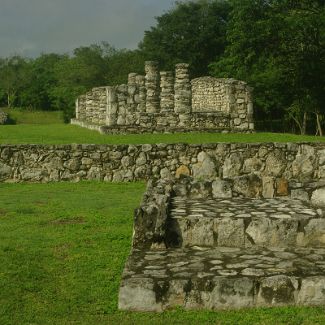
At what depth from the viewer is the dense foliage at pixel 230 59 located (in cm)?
2345

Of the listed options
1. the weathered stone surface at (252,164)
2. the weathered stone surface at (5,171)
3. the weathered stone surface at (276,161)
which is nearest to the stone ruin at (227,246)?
the weathered stone surface at (252,164)

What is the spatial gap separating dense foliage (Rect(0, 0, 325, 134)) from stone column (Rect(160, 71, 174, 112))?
123 inches

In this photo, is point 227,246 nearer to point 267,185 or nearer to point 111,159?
point 267,185

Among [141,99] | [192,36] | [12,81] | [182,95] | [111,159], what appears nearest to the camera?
[111,159]

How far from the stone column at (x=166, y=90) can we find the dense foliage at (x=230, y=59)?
312cm

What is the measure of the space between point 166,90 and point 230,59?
9.99 m

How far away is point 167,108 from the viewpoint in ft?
74.0

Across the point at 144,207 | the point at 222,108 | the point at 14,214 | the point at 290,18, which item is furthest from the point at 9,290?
the point at 222,108

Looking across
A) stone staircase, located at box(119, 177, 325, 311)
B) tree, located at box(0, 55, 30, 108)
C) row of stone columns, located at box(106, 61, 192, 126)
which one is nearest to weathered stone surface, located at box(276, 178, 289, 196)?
stone staircase, located at box(119, 177, 325, 311)

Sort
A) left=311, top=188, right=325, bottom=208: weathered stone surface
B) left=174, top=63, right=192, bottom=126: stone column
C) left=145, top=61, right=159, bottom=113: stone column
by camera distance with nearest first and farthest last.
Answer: left=311, top=188, right=325, bottom=208: weathered stone surface
left=174, top=63, right=192, bottom=126: stone column
left=145, top=61, right=159, bottom=113: stone column

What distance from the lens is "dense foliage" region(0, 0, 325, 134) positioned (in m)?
23.5

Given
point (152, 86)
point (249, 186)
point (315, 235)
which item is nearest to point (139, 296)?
point (315, 235)

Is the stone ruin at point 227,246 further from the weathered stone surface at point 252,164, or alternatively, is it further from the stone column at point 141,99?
the stone column at point 141,99

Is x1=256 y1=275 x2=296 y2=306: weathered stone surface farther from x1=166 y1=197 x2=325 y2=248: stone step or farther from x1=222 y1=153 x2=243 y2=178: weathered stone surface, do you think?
x1=222 y1=153 x2=243 y2=178: weathered stone surface
